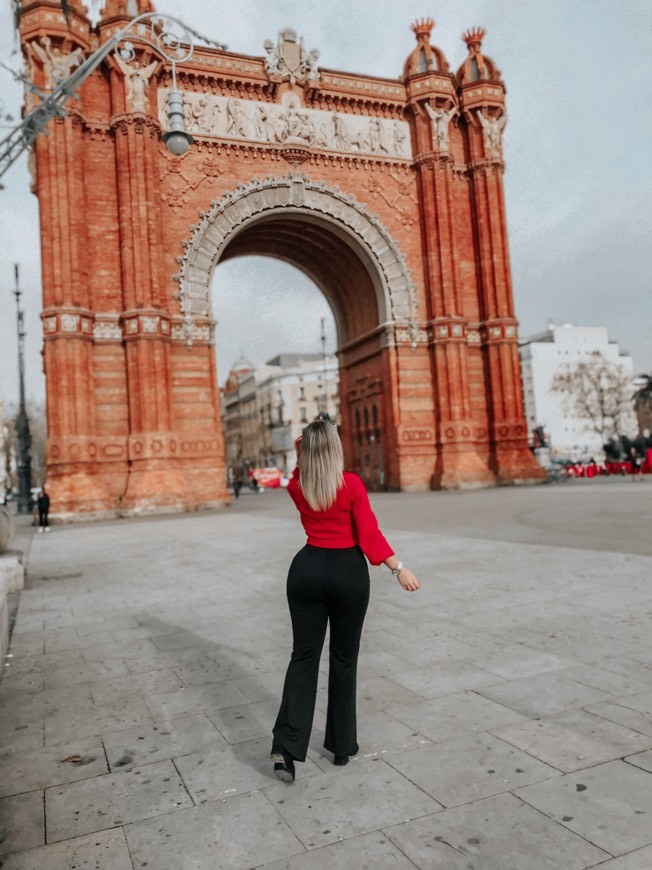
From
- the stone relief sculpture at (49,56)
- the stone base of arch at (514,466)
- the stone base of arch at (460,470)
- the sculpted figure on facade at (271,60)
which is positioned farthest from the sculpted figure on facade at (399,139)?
the stone base of arch at (514,466)

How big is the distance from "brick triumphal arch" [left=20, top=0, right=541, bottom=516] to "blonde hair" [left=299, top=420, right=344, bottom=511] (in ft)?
65.6

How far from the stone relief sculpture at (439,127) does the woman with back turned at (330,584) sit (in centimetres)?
2779

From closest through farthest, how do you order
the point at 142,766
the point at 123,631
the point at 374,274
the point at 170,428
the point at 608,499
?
the point at 142,766, the point at 123,631, the point at 608,499, the point at 170,428, the point at 374,274

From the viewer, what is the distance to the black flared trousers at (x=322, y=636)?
3.23 meters

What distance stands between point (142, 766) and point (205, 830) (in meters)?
0.81

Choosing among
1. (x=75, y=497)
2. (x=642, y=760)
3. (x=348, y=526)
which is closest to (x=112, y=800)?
(x=348, y=526)

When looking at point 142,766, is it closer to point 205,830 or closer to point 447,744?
point 205,830

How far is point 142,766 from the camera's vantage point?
346 cm

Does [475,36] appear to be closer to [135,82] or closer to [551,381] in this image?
[135,82]

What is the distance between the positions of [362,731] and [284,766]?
0.70 m

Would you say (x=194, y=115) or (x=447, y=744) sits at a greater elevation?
(x=194, y=115)

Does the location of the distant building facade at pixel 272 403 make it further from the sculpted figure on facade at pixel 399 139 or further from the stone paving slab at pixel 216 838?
the stone paving slab at pixel 216 838

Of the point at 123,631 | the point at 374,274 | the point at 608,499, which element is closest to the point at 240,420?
the point at 374,274

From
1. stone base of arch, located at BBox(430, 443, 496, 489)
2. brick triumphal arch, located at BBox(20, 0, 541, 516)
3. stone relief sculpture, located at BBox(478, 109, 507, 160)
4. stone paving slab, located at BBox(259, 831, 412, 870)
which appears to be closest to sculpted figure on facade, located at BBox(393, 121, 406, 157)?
brick triumphal arch, located at BBox(20, 0, 541, 516)
